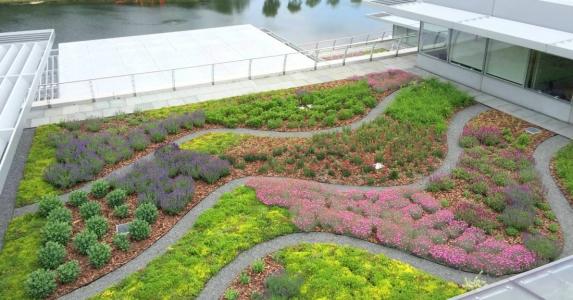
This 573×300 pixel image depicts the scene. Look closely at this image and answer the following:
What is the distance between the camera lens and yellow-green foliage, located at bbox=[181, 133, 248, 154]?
61.2 feet

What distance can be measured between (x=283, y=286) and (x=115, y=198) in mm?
6379

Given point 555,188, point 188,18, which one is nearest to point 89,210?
point 555,188

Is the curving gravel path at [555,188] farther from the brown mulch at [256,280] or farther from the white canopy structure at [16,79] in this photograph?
the white canopy structure at [16,79]

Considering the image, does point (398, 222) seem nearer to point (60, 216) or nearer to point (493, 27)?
point (60, 216)

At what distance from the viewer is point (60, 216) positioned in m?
14.4

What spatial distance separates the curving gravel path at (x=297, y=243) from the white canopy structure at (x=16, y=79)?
5.20m

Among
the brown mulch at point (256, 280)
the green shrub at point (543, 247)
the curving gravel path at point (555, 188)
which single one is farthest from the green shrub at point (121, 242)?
the curving gravel path at point (555, 188)

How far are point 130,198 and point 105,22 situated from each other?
99.3 feet

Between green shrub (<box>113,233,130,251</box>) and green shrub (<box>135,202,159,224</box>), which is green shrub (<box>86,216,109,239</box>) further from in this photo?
green shrub (<box>135,202,159,224</box>)

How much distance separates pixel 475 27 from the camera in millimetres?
21797

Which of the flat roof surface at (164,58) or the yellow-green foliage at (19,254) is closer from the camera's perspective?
the yellow-green foliage at (19,254)

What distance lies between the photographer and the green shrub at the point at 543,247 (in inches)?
509

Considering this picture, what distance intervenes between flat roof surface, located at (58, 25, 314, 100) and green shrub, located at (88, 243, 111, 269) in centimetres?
1206

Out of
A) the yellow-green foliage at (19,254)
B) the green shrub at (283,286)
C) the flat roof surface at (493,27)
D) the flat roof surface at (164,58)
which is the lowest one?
the yellow-green foliage at (19,254)
